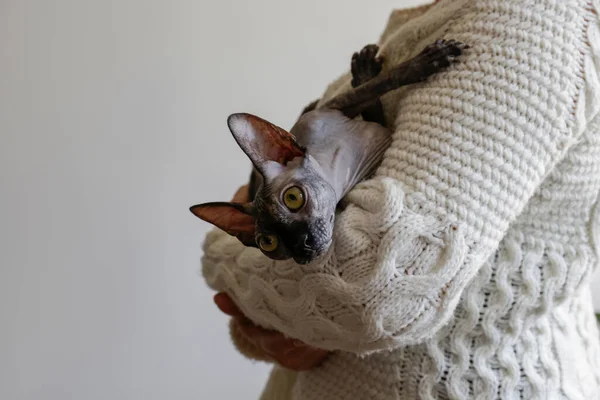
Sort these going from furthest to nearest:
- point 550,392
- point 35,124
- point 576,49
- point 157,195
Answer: point 157,195
point 35,124
point 550,392
point 576,49

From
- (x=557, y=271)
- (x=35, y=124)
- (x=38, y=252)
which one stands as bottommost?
(x=557, y=271)

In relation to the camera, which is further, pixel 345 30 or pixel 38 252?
pixel 345 30

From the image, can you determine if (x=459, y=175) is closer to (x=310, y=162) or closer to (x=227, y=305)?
(x=310, y=162)

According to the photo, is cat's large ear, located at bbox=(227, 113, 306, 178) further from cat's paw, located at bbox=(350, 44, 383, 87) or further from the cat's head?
cat's paw, located at bbox=(350, 44, 383, 87)

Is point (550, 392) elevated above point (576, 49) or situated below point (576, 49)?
below

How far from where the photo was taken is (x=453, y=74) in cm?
58

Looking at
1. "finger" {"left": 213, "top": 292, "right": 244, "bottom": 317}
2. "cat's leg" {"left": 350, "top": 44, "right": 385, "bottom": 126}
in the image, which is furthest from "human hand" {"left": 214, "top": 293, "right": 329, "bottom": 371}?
"cat's leg" {"left": 350, "top": 44, "right": 385, "bottom": 126}

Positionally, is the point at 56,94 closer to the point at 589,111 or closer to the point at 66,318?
the point at 66,318

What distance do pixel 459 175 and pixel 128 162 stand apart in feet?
4.20

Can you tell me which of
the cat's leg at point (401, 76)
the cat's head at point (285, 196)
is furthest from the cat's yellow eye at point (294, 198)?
the cat's leg at point (401, 76)

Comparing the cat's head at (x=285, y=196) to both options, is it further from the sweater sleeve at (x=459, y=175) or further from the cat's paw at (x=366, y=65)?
the cat's paw at (x=366, y=65)

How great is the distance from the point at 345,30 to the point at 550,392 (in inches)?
52.8

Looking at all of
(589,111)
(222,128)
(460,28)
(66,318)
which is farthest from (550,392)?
(66,318)

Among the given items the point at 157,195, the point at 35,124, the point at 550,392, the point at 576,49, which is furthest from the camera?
the point at 157,195
